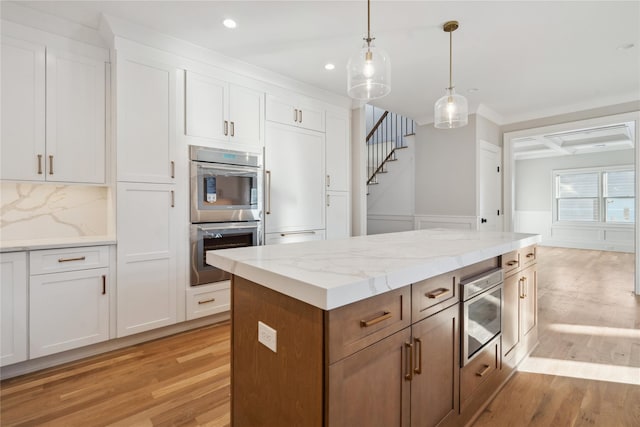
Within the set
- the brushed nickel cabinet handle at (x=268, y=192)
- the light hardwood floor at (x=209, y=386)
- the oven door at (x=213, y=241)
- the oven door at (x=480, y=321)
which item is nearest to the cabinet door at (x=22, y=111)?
the oven door at (x=213, y=241)

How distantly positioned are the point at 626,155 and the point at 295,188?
908 cm

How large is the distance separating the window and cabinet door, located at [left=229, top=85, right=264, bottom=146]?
9.18m

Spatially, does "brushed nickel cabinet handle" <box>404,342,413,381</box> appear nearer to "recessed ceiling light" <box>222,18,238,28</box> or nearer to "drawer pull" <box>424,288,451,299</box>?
"drawer pull" <box>424,288,451,299</box>

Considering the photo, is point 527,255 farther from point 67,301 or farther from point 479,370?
point 67,301

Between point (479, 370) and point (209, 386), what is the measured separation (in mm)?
1642

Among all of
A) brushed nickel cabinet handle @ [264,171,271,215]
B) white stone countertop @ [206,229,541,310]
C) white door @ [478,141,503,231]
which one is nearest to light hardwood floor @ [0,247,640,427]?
white stone countertop @ [206,229,541,310]

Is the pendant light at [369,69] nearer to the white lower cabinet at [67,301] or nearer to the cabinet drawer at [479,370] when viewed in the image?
the cabinet drawer at [479,370]

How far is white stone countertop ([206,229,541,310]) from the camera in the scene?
95cm

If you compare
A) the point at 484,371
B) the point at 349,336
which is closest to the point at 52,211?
the point at 349,336

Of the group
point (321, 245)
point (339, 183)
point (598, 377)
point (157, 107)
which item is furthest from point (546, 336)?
point (157, 107)

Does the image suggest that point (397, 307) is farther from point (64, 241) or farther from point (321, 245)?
point (64, 241)

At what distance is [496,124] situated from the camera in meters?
5.28

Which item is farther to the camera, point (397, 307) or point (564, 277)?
point (564, 277)

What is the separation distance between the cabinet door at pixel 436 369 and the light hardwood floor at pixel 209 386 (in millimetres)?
427
